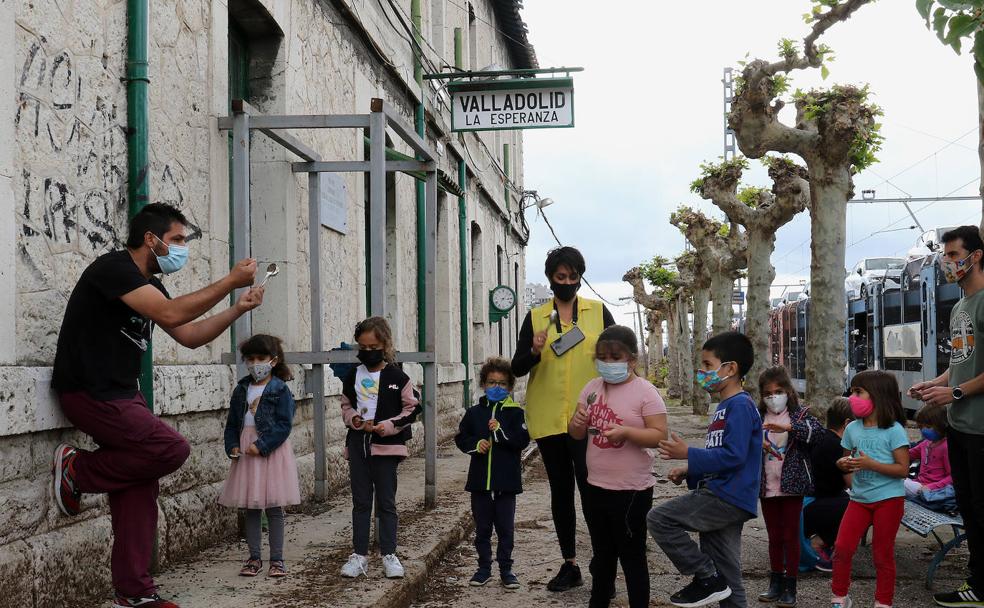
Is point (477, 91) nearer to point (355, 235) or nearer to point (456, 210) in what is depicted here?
point (355, 235)

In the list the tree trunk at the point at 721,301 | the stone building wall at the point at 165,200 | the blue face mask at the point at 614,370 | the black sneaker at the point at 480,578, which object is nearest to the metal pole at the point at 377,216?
the stone building wall at the point at 165,200

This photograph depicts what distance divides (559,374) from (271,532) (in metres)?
1.77

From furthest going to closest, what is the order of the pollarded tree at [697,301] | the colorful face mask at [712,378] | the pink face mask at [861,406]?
the pollarded tree at [697,301], the pink face mask at [861,406], the colorful face mask at [712,378]

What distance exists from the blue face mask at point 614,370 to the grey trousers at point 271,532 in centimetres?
204

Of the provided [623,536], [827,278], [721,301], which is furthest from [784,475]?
[721,301]

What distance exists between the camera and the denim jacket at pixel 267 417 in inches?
204

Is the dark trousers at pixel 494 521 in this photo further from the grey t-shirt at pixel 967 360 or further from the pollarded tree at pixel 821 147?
the pollarded tree at pixel 821 147

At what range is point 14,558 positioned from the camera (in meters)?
3.95

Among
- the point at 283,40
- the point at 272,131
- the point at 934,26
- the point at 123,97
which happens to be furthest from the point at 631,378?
the point at 283,40

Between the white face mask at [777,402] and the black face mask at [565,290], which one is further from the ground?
the black face mask at [565,290]

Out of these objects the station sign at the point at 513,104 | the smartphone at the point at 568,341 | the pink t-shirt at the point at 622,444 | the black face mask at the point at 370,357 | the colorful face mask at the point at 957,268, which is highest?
the station sign at the point at 513,104

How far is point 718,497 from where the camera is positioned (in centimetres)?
432

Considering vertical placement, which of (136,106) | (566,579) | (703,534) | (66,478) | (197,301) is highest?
(136,106)

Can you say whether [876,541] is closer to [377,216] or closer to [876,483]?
[876,483]
